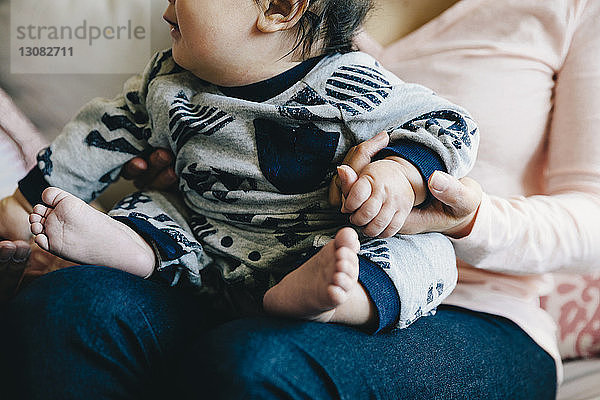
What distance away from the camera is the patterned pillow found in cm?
103

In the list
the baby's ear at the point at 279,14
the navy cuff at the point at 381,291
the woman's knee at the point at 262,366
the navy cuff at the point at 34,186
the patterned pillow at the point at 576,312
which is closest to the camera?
the woman's knee at the point at 262,366

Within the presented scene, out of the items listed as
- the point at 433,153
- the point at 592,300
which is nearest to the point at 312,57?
the point at 433,153

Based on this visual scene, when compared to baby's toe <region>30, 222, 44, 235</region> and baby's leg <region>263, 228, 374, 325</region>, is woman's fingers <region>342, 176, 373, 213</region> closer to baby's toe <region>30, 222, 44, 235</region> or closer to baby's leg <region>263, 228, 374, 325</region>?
baby's leg <region>263, 228, 374, 325</region>

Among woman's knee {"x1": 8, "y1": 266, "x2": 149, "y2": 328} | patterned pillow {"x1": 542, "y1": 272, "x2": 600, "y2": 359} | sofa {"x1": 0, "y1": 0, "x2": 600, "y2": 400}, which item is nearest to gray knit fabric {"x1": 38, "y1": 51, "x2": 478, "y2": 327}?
woman's knee {"x1": 8, "y1": 266, "x2": 149, "y2": 328}

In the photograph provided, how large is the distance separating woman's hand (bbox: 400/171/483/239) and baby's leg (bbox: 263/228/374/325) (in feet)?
0.39

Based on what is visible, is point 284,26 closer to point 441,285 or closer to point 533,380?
point 441,285

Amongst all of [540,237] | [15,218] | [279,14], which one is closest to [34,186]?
[15,218]

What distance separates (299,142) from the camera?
2.46 feet

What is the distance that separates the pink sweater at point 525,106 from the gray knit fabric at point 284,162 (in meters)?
0.15

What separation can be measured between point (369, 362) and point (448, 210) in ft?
0.68

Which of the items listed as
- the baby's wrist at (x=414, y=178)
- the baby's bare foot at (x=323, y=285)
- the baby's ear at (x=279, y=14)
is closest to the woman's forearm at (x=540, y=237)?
the baby's wrist at (x=414, y=178)

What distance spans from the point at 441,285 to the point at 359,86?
10.0 inches

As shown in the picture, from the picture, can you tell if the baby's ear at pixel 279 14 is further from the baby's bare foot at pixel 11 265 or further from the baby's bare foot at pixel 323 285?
the baby's bare foot at pixel 11 265

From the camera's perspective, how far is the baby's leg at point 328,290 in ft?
1.80
